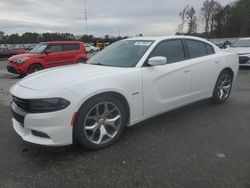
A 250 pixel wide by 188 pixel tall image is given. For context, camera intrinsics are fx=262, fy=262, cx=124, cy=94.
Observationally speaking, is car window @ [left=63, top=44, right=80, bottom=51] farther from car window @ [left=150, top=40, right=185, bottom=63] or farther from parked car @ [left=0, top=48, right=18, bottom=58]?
parked car @ [left=0, top=48, right=18, bottom=58]

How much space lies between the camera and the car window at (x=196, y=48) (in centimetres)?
495

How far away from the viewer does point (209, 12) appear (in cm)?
7100

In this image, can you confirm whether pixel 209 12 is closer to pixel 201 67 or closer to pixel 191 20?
pixel 191 20

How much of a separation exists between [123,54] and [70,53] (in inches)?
360

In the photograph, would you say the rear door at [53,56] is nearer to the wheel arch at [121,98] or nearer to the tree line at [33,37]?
the wheel arch at [121,98]

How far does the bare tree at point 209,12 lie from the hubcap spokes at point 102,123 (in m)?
73.0

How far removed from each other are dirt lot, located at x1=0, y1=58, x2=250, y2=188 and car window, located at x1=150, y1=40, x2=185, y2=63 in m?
1.13

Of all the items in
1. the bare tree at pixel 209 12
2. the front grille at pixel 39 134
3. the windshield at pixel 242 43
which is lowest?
the front grille at pixel 39 134

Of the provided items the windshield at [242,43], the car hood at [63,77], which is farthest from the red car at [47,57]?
the car hood at [63,77]

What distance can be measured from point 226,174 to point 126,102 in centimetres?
160

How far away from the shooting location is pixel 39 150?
3604 millimetres

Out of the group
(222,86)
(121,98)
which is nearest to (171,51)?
(121,98)

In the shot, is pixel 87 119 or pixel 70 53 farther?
pixel 70 53

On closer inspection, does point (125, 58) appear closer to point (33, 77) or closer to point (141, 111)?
point (141, 111)
